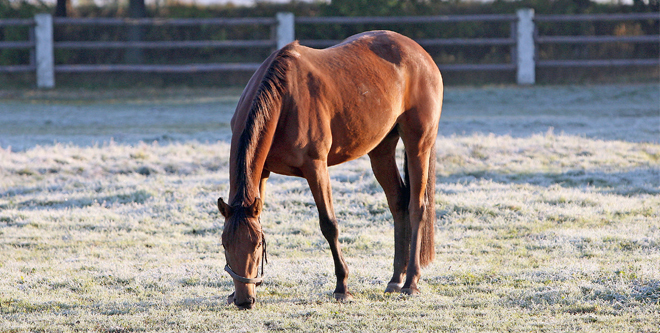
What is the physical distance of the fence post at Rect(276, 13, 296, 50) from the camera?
17156 millimetres

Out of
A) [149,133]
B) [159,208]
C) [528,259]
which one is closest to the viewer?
[528,259]

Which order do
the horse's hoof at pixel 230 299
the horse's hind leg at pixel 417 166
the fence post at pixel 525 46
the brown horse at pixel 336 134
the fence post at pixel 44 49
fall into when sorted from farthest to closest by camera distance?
1. the fence post at pixel 525 46
2. the fence post at pixel 44 49
3. the horse's hind leg at pixel 417 166
4. the horse's hoof at pixel 230 299
5. the brown horse at pixel 336 134

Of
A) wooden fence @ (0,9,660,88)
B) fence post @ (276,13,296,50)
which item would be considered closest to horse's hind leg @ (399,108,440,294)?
wooden fence @ (0,9,660,88)

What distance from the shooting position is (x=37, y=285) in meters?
5.12

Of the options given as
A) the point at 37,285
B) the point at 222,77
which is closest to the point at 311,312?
the point at 37,285

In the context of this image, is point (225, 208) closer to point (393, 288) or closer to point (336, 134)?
point (336, 134)

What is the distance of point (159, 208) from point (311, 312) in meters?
3.70

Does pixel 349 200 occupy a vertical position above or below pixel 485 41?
below

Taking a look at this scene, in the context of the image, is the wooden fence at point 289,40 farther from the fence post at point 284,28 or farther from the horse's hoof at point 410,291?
the horse's hoof at point 410,291

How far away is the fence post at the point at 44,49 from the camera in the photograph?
54.9ft

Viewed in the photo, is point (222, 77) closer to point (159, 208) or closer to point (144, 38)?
point (144, 38)

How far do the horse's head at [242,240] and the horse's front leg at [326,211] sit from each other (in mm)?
548

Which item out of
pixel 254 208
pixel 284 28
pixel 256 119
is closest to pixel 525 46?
pixel 284 28

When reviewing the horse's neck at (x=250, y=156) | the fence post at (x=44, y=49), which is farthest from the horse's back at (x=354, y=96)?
the fence post at (x=44, y=49)
